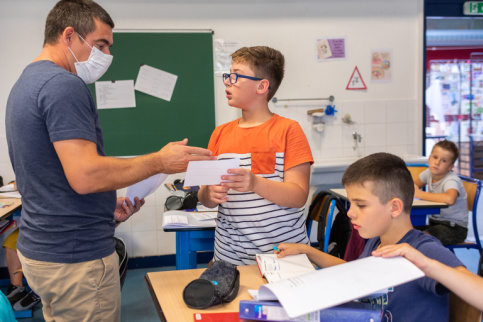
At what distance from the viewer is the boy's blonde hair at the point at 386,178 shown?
142 centimetres

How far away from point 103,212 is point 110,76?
2934 millimetres

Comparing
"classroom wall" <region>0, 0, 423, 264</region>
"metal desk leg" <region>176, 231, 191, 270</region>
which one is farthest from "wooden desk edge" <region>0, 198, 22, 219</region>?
"metal desk leg" <region>176, 231, 191, 270</region>

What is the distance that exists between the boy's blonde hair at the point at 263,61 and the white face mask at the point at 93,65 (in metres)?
0.48

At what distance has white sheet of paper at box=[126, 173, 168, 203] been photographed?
179 cm

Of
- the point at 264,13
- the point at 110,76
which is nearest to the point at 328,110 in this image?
the point at 264,13

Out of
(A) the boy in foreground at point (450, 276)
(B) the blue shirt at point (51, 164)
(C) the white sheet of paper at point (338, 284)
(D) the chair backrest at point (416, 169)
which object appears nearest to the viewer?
(C) the white sheet of paper at point (338, 284)

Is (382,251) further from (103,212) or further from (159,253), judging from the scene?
(159,253)

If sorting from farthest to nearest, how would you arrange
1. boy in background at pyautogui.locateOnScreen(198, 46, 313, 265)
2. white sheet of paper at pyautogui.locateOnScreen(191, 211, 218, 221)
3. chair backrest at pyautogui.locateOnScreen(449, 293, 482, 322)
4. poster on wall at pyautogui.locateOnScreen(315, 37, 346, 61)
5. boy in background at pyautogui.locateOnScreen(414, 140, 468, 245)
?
poster on wall at pyautogui.locateOnScreen(315, 37, 346, 61)
boy in background at pyautogui.locateOnScreen(414, 140, 468, 245)
white sheet of paper at pyautogui.locateOnScreen(191, 211, 218, 221)
boy in background at pyautogui.locateOnScreen(198, 46, 313, 265)
chair backrest at pyautogui.locateOnScreen(449, 293, 482, 322)

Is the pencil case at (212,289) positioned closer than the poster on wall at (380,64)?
Yes

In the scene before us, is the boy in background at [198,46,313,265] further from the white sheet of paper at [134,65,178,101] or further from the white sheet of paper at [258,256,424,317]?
the white sheet of paper at [134,65,178,101]

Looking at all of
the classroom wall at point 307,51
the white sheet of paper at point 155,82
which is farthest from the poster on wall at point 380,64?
the white sheet of paper at point 155,82

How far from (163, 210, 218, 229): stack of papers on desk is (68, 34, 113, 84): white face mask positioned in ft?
3.18

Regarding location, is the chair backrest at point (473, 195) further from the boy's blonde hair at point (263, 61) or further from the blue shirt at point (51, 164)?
the blue shirt at point (51, 164)

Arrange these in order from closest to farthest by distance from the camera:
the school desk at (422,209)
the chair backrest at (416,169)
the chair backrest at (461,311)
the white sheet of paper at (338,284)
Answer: the white sheet of paper at (338,284)
the chair backrest at (461,311)
the school desk at (422,209)
the chair backrest at (416,169)
